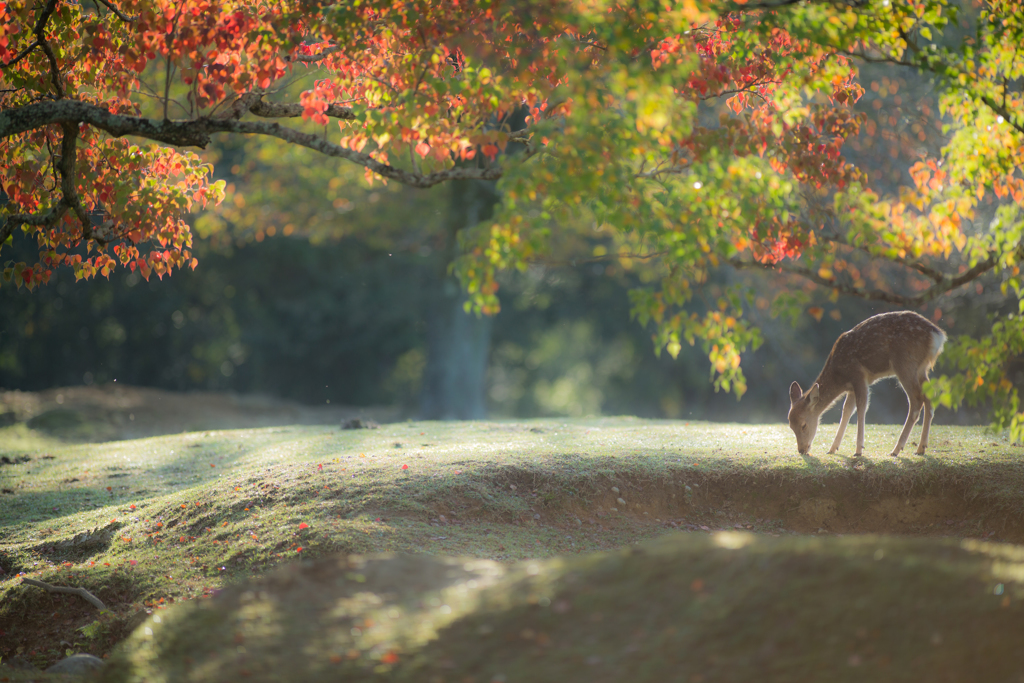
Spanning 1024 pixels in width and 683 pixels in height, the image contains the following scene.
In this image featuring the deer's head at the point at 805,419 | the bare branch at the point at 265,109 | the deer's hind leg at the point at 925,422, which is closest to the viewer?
the bare branch at the point at 265,109

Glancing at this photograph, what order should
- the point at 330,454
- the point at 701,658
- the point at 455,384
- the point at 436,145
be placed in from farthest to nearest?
1. the point at 455,384
2. the point at 330,454
3. the point at 436,145
4. the point at 701,658

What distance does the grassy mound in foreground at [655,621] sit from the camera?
3307 mm

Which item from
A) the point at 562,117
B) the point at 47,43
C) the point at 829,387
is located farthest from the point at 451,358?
the point at 562,117

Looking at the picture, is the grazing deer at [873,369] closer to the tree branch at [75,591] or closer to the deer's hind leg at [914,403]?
the deer's hind leg at [914,403]

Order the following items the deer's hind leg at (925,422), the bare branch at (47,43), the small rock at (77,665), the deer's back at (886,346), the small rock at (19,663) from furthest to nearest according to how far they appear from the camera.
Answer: the deer's back at (886,346), the deer's hind leg at (925,422), the bare branch at (47,43), the small rock at (19,663), the small rock at (77,665)

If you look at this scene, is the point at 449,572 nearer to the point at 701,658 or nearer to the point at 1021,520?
the point at 701,658

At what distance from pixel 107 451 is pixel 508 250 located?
8737 millimetres

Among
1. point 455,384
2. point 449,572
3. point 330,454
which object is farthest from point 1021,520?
point 455,384

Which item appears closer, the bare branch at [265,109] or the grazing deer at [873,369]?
the bare branch at [265,109]

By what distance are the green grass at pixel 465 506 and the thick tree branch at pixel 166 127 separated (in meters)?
2.91

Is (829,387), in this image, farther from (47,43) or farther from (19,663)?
(47,43)

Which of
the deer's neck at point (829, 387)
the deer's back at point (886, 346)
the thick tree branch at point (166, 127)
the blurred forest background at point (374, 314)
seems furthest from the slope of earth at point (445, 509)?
the blurred forest background at point (374, 314)

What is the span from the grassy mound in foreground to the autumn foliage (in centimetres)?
252

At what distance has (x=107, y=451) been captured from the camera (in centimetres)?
1210
